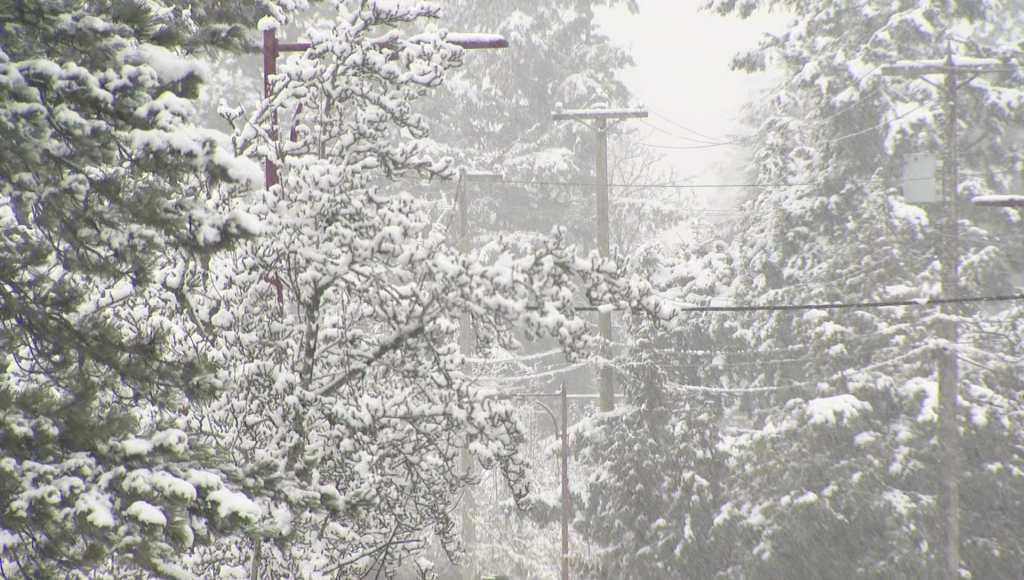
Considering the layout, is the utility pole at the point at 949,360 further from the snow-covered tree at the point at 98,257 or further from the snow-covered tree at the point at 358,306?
the snow-covered tree at the point at 98,257

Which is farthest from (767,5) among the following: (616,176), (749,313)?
(616,176)

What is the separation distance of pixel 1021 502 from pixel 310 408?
51.4ft

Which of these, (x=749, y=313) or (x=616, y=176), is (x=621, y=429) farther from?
(x=616, y=176)

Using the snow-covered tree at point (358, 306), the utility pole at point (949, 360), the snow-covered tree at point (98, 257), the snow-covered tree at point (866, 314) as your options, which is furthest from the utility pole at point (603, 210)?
the snow-covered tree at point (98, 257)

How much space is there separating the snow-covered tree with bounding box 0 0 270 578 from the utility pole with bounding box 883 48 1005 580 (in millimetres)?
13368

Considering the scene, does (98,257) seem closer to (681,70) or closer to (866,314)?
(866,314)

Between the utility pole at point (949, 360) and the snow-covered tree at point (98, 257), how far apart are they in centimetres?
1337

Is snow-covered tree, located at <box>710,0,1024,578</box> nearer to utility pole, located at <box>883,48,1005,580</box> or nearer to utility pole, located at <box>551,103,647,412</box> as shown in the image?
utility pole, located at <box>883,48,1005,580</box>

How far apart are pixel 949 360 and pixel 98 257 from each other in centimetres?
1429

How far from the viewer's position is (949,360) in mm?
15453

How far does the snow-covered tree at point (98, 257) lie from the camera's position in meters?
4.21

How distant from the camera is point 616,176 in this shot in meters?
37.2

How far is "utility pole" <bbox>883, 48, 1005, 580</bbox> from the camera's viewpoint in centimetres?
1516

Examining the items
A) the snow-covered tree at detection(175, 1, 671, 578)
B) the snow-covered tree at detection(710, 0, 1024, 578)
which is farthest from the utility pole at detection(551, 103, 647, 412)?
the snow-covered tree at detection(175, 1, 671, 578)
